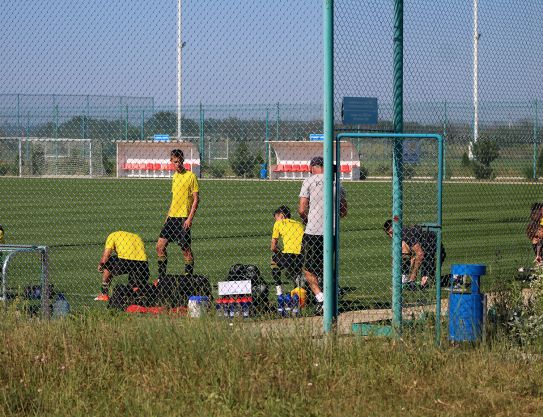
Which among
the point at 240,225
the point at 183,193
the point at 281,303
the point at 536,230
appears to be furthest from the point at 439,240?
the point at 240,225

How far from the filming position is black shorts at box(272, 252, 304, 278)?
13.2 meters

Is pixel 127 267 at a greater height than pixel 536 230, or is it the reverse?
pixel 536 230

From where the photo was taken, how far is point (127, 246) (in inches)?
520

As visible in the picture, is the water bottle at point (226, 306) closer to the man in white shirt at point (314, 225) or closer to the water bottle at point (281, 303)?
the water bottle at point (281, 303)

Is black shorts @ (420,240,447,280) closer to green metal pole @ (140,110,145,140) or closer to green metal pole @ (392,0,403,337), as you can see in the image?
green metal pole @ (392,0,403,337)

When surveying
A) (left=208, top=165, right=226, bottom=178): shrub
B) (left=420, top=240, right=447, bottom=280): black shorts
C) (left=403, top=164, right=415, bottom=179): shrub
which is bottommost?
(left=420, top=240, right=447, bottom=280): black shorts

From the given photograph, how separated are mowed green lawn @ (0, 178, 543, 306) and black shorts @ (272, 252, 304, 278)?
0.73 m

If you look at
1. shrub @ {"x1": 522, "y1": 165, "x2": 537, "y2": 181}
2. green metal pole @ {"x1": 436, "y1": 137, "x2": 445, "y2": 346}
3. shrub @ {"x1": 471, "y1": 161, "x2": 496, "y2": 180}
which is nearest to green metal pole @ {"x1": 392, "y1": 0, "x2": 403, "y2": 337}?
green metal pole @ {"x1": 436, "y1": 137, "x2": 445, "y2": 346}

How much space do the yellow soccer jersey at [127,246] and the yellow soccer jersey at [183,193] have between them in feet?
8.87

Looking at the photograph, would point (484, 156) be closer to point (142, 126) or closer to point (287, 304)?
point (287, 304)

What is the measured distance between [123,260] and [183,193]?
294 centimetres

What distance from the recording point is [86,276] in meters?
15.4

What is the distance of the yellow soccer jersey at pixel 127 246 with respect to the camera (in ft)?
43.2

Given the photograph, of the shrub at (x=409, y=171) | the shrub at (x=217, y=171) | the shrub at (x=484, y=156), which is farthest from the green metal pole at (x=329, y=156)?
the shrub at (x=217, y=171)
